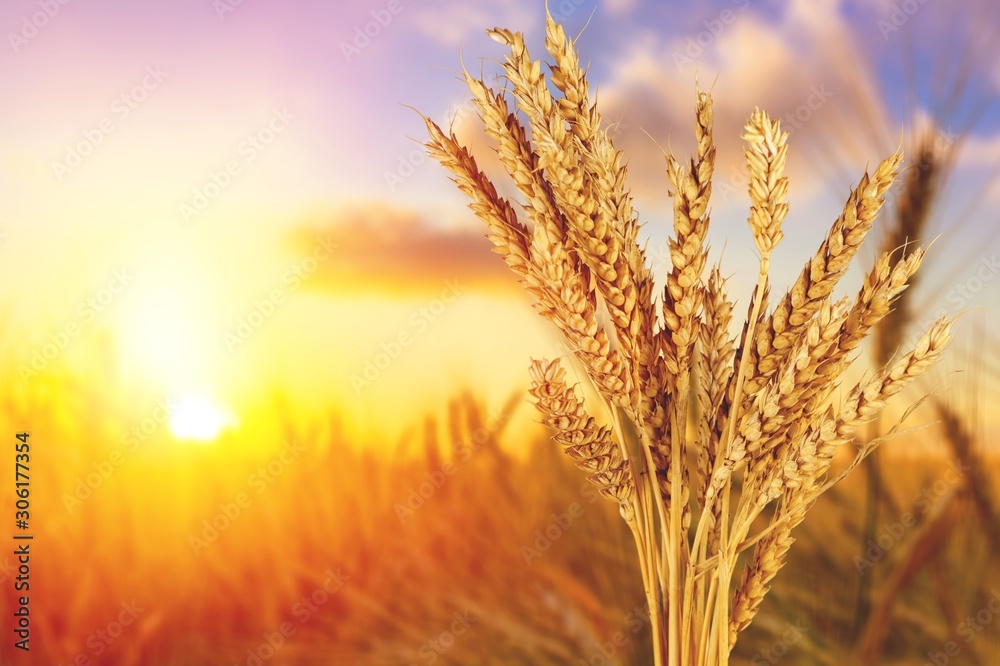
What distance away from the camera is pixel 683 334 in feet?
2.12

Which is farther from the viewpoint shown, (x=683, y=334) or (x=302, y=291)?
Answer: (x=302, y=291)

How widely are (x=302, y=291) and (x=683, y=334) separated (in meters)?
0.81

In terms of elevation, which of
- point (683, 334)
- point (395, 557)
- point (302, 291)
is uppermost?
point (302, 291)

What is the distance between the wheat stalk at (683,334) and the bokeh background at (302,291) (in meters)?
0.50

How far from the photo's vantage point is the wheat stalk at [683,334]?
629 millimetres

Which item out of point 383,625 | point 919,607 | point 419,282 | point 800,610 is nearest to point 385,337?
point 419,282

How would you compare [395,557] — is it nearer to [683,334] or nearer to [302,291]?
[302,291]

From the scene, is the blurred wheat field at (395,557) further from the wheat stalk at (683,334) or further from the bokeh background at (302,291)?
the wheat stalk at (683,334)

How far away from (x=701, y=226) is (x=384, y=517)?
2.68 feet

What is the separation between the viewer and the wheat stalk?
0.63 metres

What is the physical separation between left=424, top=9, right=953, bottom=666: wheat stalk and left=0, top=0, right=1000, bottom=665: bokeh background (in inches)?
19.6

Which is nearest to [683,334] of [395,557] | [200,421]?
[395,557]

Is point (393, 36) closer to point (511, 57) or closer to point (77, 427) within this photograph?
point (511, 57)

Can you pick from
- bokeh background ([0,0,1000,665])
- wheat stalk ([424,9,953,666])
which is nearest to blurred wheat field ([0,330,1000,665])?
bokeh background ([0,0,1000,665])
